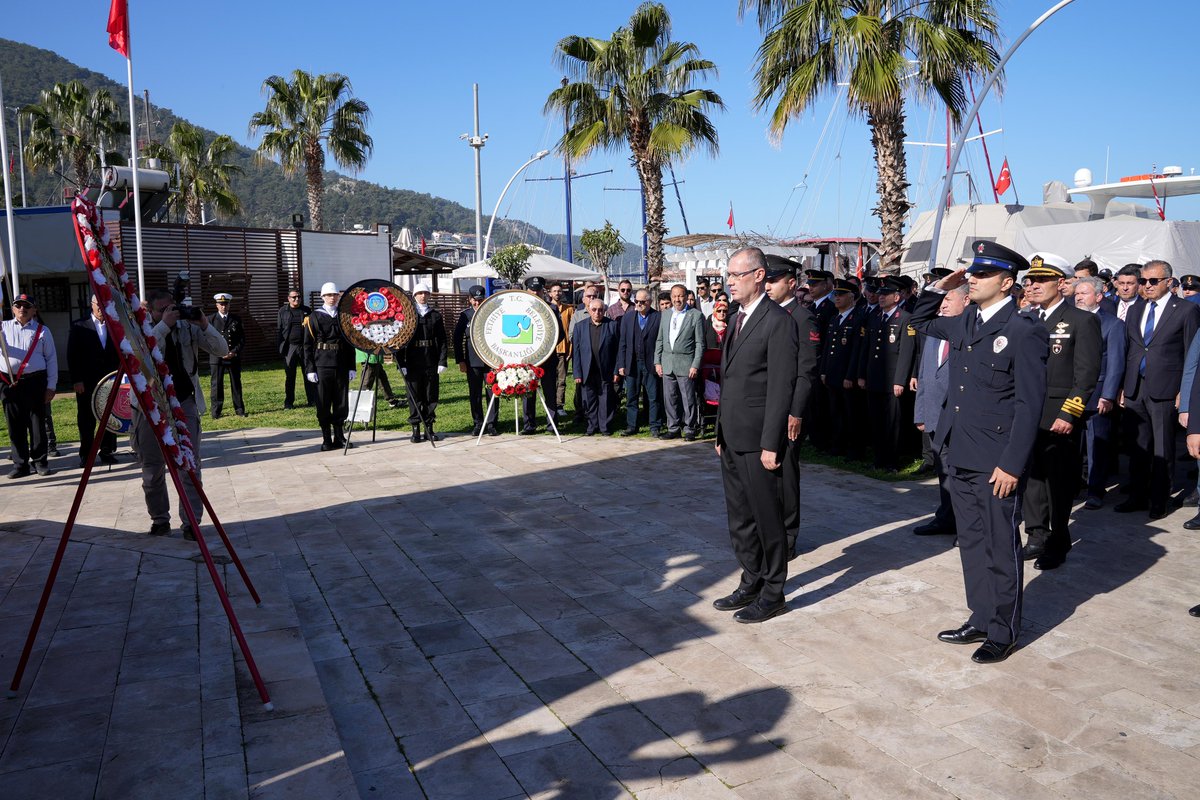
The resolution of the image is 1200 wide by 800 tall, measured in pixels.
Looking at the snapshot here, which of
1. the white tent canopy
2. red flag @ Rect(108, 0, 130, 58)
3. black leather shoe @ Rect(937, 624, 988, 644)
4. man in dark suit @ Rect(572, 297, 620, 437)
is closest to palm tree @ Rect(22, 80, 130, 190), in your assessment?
the white tent canopy

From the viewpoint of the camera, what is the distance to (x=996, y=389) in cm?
467

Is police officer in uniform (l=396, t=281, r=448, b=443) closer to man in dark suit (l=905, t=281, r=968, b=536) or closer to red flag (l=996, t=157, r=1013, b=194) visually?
man in dark suit (l=905, t=281, r=968, b=536)

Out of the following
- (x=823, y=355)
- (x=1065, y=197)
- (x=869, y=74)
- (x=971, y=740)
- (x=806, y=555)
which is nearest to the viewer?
(x=971, y=740)

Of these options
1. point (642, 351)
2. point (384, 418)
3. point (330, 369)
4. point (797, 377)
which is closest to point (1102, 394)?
point (797, 377)

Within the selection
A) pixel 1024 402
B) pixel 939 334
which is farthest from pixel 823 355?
pixel 1024 402

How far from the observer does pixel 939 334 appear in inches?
207

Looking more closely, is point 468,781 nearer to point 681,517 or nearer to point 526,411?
point 681,517

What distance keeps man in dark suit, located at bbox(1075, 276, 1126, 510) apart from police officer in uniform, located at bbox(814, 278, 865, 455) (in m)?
2.51

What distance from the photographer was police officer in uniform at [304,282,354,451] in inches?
443

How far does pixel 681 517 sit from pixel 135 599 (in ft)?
14.1

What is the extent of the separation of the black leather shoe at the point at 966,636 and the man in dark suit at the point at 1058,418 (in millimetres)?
1704

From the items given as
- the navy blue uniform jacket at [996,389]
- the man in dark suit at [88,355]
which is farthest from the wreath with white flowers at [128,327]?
the man in dark suit at [88,355]

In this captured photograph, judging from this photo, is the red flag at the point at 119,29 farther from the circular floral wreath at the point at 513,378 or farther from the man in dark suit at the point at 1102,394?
the man in dark suit at the point at 1102,394

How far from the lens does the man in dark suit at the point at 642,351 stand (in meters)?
12.2
